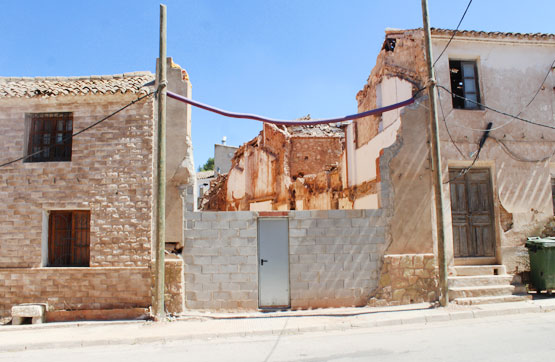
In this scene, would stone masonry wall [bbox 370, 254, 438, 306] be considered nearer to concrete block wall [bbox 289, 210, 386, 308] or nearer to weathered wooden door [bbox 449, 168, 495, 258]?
concrete block wall [bbox 289, 210, 386, 308]

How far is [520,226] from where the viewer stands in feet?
35.1

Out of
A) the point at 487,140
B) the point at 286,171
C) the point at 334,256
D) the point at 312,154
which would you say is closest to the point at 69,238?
the point at 334,256

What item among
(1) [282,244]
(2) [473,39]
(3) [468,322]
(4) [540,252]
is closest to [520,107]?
(2) [473,39]

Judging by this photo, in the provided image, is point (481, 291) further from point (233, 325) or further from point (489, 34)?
point (489, 34)

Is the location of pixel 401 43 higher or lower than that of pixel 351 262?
higher

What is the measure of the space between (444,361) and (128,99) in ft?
27.6

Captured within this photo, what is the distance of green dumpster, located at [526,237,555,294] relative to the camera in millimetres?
9852

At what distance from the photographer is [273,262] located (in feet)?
31.7

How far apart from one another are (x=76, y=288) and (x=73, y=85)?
4.81 m

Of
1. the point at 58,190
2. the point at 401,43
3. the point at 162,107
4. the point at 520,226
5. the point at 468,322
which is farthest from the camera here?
the point at 401,43

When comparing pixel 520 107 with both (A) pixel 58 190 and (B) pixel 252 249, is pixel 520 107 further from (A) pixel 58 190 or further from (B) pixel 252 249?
(A) pixel 58 190

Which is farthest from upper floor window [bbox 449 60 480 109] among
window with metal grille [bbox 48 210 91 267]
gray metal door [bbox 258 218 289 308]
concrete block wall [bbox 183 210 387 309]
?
window with metal grille [bbox 48 210 91 267]

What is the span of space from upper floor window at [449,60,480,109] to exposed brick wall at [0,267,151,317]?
9.16m

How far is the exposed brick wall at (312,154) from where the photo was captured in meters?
22.5
